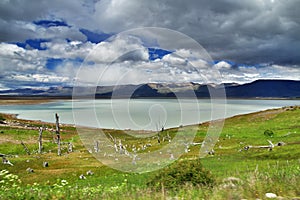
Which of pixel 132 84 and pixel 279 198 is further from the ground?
pixel 132 84

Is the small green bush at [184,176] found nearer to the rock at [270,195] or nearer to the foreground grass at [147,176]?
the foreground grass at [147,176]

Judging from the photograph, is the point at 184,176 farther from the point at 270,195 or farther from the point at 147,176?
the point at 147,176

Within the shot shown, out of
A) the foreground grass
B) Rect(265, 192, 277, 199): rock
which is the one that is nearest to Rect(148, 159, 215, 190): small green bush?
the foreground grass

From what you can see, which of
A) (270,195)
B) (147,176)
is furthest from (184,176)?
(147,176)

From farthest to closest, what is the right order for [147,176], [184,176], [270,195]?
[147,176] < [184,176] < [270,195]

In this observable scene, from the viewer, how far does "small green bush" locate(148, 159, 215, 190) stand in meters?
14.9

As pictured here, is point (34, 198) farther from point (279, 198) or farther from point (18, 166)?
point (18, 166)

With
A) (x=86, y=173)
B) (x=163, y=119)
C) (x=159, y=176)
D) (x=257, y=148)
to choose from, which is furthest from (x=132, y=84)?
(x=163, y=119)

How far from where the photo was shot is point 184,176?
15.3 meters

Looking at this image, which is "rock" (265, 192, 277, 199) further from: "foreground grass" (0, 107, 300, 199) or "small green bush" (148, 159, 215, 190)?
"small green bush" (148, 159, 215, 190)

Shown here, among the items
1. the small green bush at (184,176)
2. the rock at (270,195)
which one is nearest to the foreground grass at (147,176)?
the rock at (270,195)

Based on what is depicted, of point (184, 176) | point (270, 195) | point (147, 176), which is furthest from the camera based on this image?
point (147, 176)

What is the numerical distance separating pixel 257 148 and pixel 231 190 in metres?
37.6

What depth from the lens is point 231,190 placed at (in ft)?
32.9
